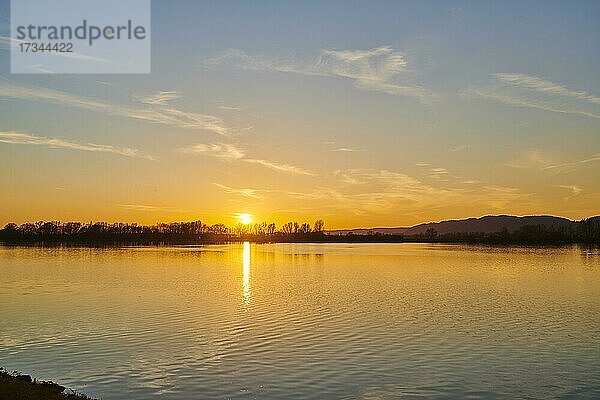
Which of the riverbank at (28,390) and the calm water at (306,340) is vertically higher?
the riverbank at (28,390)

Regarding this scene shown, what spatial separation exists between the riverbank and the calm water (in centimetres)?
131

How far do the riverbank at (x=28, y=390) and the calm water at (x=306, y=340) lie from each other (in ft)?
4.29

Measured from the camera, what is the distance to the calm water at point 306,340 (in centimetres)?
1553

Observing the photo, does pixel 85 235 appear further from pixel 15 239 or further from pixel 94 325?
pixel 94 325

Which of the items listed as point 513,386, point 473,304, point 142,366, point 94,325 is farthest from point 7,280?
point 513,386

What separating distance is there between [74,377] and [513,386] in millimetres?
12280

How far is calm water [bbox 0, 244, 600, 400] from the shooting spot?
15.5m

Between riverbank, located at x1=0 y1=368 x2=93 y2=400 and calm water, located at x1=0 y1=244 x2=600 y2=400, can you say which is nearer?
riverbank, located at x1=0 y1=368 x2=93 y2=400

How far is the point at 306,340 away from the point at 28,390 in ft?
34.8

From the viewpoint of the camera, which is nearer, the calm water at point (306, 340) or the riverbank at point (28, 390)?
the riverbank at point (28, 390)

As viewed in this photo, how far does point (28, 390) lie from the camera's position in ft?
41.8

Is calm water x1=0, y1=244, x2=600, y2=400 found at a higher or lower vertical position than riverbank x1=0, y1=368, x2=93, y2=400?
lower

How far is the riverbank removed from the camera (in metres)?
12.2

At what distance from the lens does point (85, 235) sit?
191m
